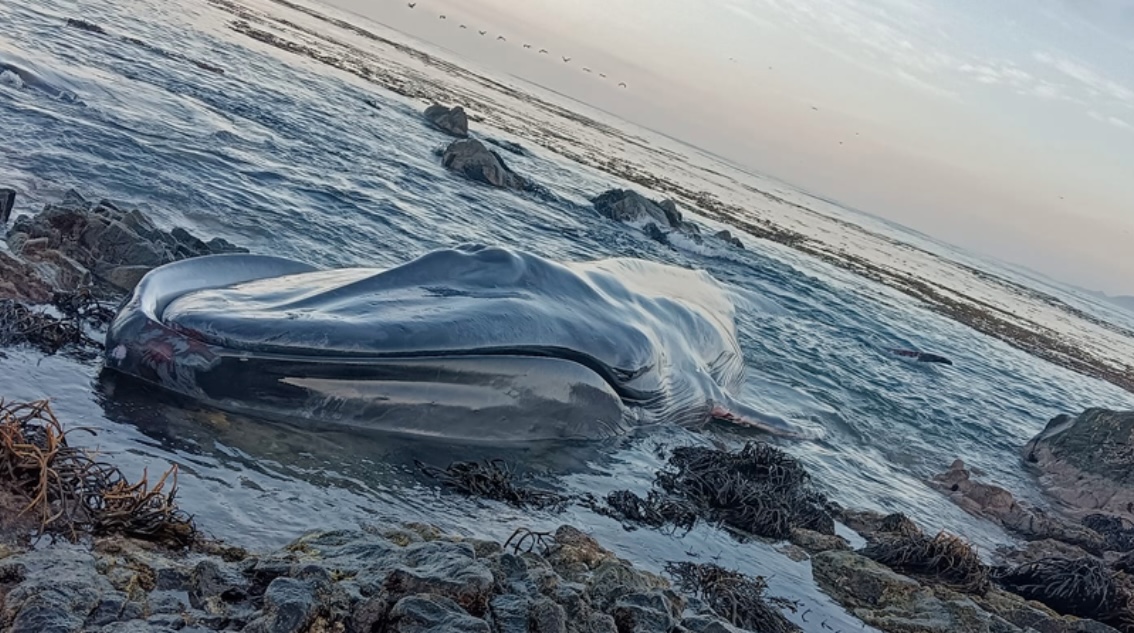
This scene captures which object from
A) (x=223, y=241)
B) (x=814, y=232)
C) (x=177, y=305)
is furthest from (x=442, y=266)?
(x=814, y=232)

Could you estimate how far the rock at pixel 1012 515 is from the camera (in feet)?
28.7

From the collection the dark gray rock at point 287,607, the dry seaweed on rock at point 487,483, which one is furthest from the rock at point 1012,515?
the dark gray rock at point 287,607

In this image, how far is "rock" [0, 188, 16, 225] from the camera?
7.39 meters

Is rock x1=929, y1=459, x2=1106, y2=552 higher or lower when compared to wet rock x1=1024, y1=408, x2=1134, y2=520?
lower

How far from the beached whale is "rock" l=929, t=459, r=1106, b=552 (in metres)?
3.63

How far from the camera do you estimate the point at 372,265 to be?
413 inches

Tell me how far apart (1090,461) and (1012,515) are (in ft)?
11.1

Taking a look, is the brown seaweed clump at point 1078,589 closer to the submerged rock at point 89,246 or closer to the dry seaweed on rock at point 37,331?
the dry seaweed on rock at point 37,331

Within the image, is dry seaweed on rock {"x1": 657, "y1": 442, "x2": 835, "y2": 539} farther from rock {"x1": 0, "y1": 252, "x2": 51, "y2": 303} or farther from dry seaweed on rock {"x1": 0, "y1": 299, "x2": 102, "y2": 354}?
rock {"x1": 0, "y1": 252, "x2": 51, "y2": 303}

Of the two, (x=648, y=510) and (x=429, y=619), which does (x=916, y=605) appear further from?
(x=429, y=619)

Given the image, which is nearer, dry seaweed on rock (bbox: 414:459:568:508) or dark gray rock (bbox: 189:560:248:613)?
dark gray rock (bbox: 189:560:248:613)

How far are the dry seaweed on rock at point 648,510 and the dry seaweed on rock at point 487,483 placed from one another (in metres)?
0.43

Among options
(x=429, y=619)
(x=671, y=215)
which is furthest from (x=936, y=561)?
(x=671, y=215)

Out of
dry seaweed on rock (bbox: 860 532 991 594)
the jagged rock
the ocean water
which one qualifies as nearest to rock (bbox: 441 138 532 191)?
the ocean water
